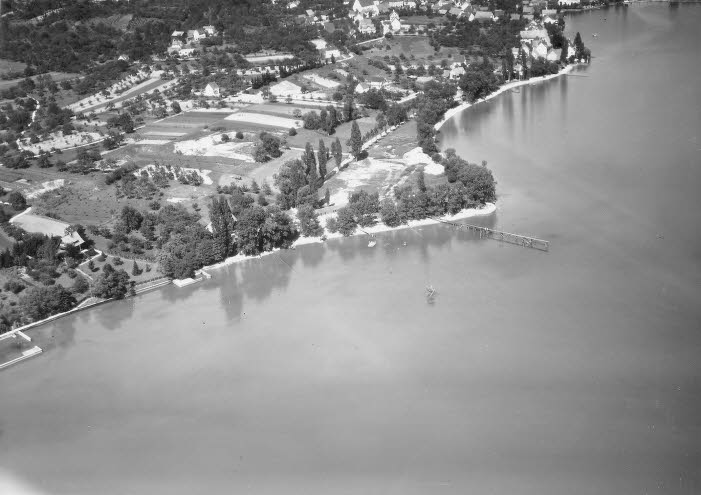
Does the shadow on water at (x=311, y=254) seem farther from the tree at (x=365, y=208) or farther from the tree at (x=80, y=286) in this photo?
the tree at (x=80, y=286)

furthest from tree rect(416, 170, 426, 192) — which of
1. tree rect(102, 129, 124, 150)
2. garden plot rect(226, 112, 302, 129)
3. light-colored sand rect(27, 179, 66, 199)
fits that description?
tree rect(102, 129, 124, 150)

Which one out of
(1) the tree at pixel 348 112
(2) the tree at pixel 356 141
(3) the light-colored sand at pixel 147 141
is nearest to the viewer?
(2) the tree at pixel 356 141

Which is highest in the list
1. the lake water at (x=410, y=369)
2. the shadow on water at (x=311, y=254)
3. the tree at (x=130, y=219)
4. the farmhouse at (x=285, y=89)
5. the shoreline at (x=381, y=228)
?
the farmhouse at (x=285, y=89)

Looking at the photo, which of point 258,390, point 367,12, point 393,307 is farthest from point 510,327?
point 367,12

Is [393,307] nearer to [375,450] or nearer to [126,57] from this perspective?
[375,450]

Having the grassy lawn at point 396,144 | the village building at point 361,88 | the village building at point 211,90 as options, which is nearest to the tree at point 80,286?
the grassy lawn at point 396,144

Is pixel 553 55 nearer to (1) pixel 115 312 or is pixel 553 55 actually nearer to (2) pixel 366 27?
(2) pixel 366 27
